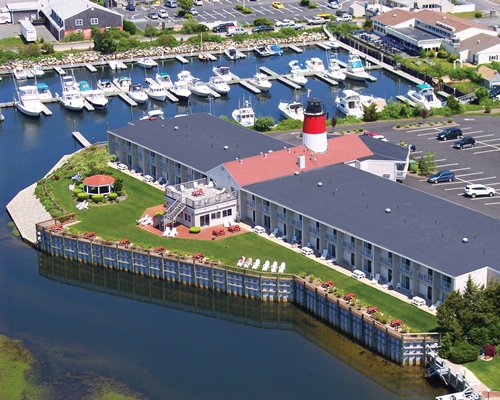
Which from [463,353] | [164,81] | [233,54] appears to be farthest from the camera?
[233,54]

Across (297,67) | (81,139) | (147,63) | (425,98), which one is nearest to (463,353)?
(425,98)

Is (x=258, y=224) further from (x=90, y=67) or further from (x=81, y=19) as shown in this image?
(x=81, y=19)

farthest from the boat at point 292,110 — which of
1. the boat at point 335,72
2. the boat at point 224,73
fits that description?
the boat at point 335,72

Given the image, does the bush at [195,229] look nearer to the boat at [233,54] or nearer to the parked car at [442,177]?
the parked car at [442,177]

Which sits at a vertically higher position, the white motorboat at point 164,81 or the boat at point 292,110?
the boat at point 292,110

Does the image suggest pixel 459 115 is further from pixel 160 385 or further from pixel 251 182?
pixel 160 385

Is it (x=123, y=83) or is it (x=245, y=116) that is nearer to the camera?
(x=245, y=116)

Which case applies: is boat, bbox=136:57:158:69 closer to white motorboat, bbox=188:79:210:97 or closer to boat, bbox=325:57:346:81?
white motorboat, bbox=188:79:210:97

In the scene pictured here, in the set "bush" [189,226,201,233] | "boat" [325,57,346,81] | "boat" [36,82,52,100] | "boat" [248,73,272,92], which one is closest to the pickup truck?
"boat" [325,57,346,81]
